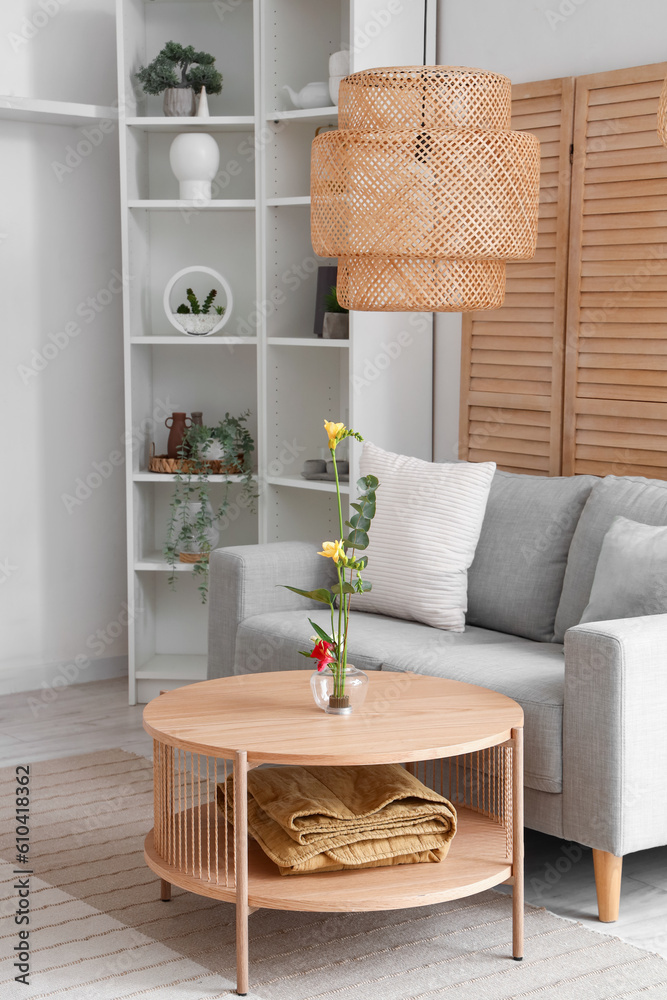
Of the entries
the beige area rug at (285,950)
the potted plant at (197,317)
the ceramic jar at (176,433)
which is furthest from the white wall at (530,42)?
the beige area rug at (285,950)

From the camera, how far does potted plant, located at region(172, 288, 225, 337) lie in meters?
4.16

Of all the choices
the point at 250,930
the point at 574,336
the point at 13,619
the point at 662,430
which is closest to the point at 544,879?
the point at 250,930

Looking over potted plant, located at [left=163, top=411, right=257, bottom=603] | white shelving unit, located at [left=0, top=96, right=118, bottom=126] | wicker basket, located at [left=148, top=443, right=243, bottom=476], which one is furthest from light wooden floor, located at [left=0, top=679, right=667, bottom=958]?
white shelving unit, located at [left=0, top=96, right=118, bottom=126]

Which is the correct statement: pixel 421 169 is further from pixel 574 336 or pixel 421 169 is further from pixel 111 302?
pixel 111 302

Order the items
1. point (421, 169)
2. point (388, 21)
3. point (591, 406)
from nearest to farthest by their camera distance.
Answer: point (421, 169), point (591, 406), point (388, 21)

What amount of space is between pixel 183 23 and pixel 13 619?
2.24 meters

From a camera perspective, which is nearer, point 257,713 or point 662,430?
point 257,713

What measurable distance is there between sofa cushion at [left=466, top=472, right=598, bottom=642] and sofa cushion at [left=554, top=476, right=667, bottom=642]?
0.24 feet

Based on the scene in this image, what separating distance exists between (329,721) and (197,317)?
2159mm

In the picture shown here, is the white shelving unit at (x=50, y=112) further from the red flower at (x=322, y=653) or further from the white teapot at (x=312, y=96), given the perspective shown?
the red flower at (x=322, y=653)

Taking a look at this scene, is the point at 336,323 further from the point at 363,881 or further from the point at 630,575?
the point at 363,881

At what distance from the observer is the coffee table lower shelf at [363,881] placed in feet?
7.03

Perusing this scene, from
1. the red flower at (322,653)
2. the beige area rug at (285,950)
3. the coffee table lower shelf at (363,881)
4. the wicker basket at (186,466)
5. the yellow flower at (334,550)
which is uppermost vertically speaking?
the yellow flower at (334,550)

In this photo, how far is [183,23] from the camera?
432 centimetres
